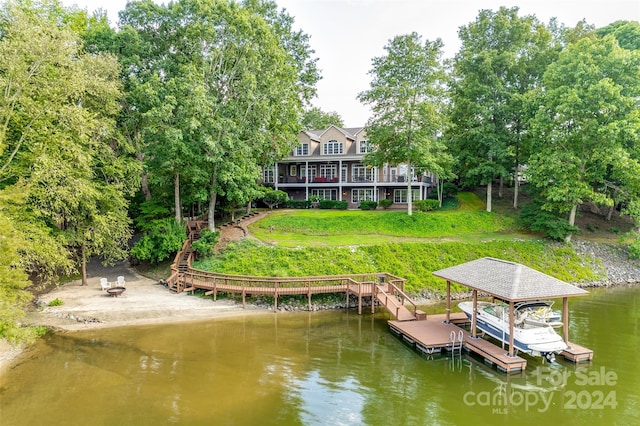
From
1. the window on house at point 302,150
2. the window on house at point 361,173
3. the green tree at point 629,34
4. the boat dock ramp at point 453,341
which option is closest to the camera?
the boat dock ramp at point 453,341

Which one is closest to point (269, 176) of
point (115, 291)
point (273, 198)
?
point (273, 198)

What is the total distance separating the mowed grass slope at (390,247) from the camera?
881 inches

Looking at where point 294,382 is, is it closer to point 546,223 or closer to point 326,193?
point 546,223

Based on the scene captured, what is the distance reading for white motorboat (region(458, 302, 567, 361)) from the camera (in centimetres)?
1299

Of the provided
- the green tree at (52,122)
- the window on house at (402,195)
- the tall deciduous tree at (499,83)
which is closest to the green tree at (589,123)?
the tall deciduous tree at (499,83)

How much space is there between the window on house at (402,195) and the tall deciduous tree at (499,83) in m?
6.87

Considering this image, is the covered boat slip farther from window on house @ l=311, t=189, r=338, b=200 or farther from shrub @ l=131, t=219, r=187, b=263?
window on house @ l=311, t=189, r=338, b=200

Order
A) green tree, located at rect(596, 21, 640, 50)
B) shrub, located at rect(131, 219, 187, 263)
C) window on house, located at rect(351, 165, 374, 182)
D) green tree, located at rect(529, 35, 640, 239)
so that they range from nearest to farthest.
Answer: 1. shrub, located at rect(131, 219, 187, 263)
2. green tree, located at rect(529, 35, 640, 239)
3. green tree, located at rect(596, 21, 640, 50)
4. window on house, located at rect(351, 165, 374, 182)

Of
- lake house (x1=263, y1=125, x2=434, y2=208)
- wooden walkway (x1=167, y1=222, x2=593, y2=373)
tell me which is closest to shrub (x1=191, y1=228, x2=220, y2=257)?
wooden walkway (x1=167, y1=222, x2=593, y2=373)

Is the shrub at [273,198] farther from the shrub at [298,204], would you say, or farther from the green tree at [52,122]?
the green tree at [52,122]

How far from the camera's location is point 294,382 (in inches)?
468

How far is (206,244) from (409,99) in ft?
63.6

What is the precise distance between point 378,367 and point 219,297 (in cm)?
1057

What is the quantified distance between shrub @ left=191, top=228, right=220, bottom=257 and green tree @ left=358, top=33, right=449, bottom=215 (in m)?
15.5
